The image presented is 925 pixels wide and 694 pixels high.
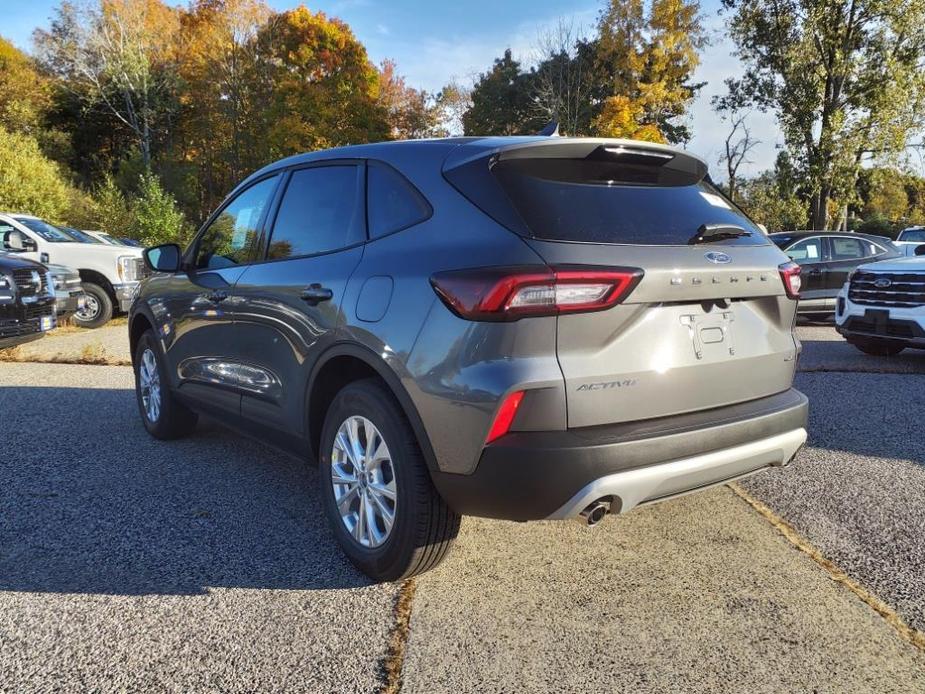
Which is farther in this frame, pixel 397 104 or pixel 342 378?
pixel 397 104

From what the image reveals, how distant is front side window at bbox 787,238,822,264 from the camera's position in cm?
1257

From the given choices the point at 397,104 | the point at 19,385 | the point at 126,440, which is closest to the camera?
the point at 126,440

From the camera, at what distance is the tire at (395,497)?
271 cm

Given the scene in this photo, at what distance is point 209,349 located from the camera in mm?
4293

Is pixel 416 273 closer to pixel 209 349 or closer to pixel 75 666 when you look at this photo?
pixel 75 666

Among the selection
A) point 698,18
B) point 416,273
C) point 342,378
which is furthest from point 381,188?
point 698,18

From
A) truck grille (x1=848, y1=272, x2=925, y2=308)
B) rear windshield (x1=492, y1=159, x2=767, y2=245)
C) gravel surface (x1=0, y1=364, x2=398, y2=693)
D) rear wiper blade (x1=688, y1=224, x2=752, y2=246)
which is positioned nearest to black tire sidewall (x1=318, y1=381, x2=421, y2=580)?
gravel surface (x1=0, y1=364, x2=398, y2=693)

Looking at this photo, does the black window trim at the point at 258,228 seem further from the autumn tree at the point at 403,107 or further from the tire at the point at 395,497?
the autumn tree at the point at 403,107

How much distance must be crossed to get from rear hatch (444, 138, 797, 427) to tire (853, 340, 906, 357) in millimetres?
6189

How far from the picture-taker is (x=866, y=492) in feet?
13.1

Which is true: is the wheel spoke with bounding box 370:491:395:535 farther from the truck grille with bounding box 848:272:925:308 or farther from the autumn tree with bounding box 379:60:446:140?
the autumn tree with bounding box 379:60:446:140

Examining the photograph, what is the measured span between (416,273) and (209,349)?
209cm

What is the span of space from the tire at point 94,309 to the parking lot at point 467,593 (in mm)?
8973

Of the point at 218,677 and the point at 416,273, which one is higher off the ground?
the point at 416,273
